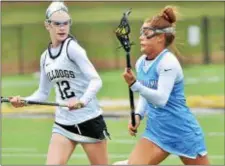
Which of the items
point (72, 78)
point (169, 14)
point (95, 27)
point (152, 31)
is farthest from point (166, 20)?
point (95, 27)

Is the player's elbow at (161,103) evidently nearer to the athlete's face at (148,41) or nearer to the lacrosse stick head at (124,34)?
the athlete's face at (148,41)

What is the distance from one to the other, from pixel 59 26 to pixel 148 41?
3.33ft

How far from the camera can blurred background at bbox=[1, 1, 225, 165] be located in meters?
14.2

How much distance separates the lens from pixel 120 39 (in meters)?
7.81

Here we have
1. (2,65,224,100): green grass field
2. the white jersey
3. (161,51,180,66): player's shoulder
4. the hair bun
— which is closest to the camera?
(161,51,180,66): player's shoulder

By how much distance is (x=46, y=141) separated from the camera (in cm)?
1451

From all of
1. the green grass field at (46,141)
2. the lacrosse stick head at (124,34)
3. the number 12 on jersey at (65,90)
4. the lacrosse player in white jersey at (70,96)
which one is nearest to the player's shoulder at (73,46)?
the lacrosse player in white jersey at (70,96)

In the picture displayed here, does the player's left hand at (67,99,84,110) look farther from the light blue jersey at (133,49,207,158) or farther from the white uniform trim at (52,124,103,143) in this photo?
the light blue jersey at (133,49,207,158)

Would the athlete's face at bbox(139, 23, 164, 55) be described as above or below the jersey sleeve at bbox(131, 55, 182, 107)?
above

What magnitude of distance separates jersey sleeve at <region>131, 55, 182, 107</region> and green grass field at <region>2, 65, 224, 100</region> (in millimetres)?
12288

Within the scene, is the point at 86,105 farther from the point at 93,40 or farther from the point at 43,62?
the point at 93,40

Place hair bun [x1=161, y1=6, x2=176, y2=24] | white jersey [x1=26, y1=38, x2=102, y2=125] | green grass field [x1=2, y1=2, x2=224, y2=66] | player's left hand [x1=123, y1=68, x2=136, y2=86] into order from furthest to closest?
green grass field [x1=2, y1=2, x2=224, y2=66] < white jersey [x1=26, y1=38, x2=102, y2=125] < hair bun [x1=161, y1=6, x2=176, y2=24] < player's left hand [x1=123, y1=68, x2=136, y2=86]

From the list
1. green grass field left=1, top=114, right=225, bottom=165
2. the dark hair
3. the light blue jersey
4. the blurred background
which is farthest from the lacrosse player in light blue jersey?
green grass field left=1, top=114, right=225, bottom=165

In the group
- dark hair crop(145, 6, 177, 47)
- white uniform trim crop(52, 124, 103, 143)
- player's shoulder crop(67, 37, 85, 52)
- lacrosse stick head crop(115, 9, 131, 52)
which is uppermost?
dark hair crop(145, 6, 177, 47)
